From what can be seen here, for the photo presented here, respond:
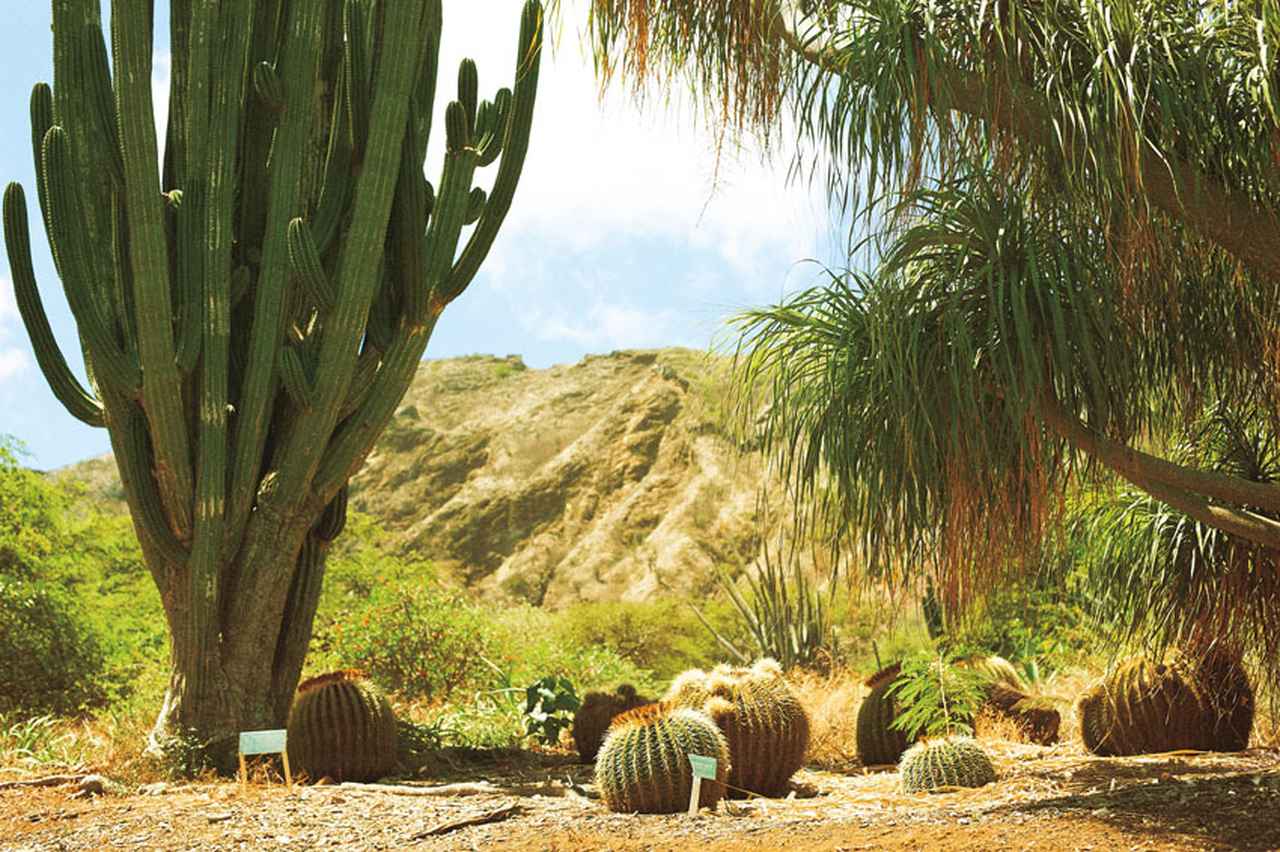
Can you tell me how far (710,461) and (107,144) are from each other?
26215mm

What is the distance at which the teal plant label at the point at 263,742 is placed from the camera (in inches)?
263

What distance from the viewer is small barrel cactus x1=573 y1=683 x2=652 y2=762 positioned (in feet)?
28.8

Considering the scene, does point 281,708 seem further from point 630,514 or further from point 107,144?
point 630,514

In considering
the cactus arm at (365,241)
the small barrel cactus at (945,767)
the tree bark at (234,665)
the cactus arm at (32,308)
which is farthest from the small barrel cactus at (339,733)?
the small barrel cactus at (945,767)

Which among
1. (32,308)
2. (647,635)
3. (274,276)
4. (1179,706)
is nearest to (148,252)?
(274,276)

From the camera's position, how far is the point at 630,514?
33.7 metres

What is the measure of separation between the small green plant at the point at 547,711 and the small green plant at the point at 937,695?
10.6 ft

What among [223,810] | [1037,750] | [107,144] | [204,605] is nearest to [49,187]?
[107,144]

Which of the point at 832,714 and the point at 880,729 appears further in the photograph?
the point at 832,714

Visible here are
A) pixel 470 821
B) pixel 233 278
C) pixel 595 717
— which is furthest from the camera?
pixel 595 717

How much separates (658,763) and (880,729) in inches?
104

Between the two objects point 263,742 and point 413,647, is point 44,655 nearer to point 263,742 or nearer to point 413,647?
point 413,647

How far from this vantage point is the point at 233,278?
8.27 metres

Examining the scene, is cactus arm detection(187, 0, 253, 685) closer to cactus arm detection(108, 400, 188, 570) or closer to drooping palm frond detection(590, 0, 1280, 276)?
cactus arm detection(108, 400, 188, 570)
